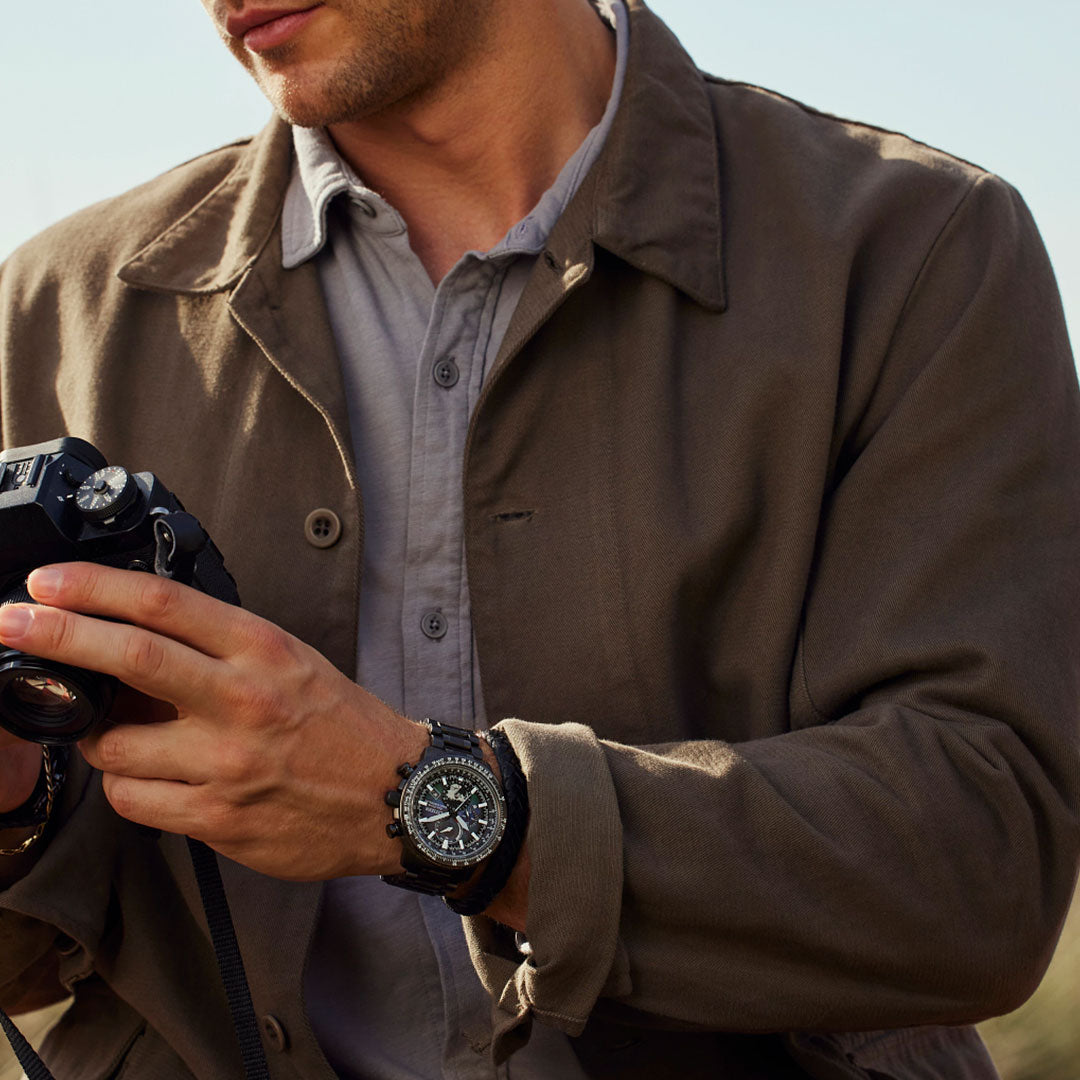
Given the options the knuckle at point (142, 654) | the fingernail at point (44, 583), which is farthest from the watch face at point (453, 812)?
the fingernail at point (44, 583)

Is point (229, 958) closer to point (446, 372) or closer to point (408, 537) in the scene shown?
point (408, 537)

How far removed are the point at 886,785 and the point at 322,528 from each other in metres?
0.87

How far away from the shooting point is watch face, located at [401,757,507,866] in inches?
62.7

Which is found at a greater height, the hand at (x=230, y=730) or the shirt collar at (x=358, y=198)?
the shirt collar at (x=358, y=198)

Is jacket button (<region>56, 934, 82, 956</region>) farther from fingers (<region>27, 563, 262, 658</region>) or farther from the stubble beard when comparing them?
the stubble beard

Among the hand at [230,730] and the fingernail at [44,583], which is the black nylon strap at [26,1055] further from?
the fingernail at [44,583]

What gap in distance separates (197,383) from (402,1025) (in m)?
1.02

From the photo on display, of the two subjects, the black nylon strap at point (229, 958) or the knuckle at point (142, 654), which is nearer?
the knuckle at point (142, 654)

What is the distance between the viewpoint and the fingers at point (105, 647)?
1.41 meters

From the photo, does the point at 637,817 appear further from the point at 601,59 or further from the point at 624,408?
the point at 601,59

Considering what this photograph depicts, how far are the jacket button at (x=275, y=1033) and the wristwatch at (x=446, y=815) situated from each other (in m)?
0.45

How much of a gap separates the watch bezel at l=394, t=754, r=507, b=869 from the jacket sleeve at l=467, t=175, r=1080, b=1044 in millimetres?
42

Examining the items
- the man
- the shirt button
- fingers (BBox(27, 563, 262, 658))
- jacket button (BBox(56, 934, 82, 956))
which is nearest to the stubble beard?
the man

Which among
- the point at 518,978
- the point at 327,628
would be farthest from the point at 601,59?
the point at 518,978
